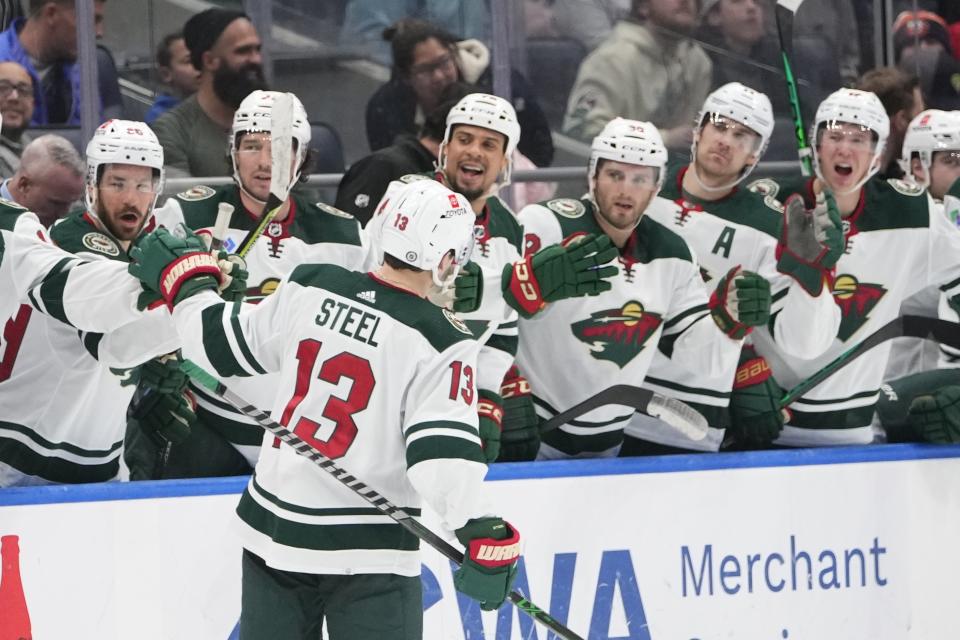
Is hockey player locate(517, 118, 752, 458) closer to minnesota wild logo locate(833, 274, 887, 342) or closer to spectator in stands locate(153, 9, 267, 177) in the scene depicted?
minnesota wild logo locate(833, 274, 887, 342)

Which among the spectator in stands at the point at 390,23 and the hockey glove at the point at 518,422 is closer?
the hockey glove at the point at 518,422

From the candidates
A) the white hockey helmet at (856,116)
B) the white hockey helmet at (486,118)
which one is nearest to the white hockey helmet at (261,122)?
the white hockey helmet at (486,118)

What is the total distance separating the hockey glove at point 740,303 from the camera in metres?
3.87

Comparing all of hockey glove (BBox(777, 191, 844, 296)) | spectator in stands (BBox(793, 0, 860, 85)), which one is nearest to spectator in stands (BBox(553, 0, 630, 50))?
spectator in stands (BBox(793, 0, 860, 85))

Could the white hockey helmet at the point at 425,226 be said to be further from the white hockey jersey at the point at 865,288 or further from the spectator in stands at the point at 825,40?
the spectator in stands at the point at 825,40

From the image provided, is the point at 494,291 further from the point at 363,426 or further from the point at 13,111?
the point at 13,111

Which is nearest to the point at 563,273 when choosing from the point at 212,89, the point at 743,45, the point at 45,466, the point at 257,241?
the point at 257,241

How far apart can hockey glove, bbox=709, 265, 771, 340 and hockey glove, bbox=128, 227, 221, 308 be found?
1434 millimetres

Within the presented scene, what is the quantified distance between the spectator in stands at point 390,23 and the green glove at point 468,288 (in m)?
1.27

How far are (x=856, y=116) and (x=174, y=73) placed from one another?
72.9 inches

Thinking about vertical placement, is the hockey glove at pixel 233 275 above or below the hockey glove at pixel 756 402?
above

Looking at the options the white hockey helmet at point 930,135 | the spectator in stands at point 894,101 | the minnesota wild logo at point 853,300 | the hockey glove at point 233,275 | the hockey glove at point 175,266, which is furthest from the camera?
the spectator in stands at point 894,101

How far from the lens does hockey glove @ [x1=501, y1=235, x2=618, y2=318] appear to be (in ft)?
11.2

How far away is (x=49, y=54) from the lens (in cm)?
430
